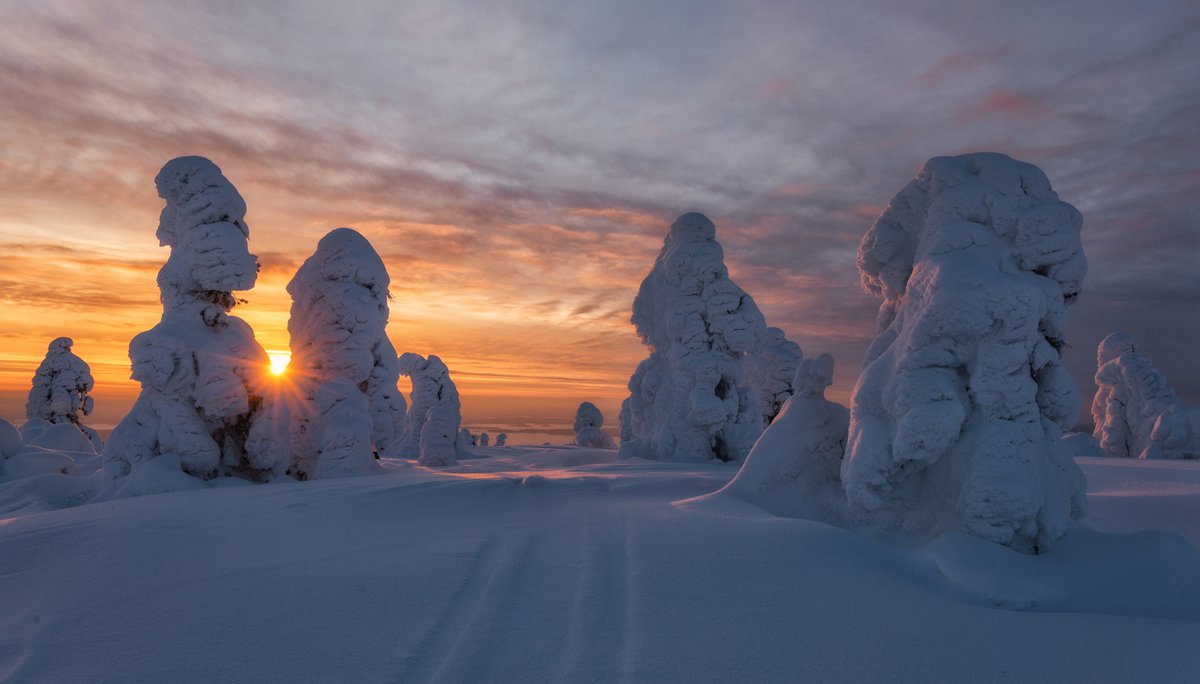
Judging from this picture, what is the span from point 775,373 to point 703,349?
637 centimetres

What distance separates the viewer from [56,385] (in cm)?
2464

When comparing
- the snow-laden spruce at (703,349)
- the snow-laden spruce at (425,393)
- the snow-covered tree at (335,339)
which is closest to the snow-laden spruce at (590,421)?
the snow-laden spruce at (425,393)

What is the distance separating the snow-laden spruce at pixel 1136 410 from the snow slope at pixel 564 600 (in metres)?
21.0

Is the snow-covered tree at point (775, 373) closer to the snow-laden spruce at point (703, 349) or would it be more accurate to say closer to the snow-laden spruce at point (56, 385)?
the snow-laden spruce at point (703, 349)

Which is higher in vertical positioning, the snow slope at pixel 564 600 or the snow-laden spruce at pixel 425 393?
the snow-laden spruce at pixel 425 393

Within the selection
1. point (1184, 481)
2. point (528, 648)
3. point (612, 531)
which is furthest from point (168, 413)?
point (1184, 481)

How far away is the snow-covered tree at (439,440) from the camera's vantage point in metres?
17.4

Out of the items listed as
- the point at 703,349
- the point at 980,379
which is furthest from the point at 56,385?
the point at 980,379

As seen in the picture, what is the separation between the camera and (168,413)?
10102 mm

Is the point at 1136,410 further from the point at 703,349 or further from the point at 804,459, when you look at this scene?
the point at 804,459

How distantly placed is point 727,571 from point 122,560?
470cm

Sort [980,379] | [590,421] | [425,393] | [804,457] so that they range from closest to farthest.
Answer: [980,379] < [804,457] < [425,393] < [590,421]

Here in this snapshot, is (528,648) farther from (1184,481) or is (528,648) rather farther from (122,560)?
(1184,481)

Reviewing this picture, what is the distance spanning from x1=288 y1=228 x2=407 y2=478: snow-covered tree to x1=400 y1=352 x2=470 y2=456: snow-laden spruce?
576cm
